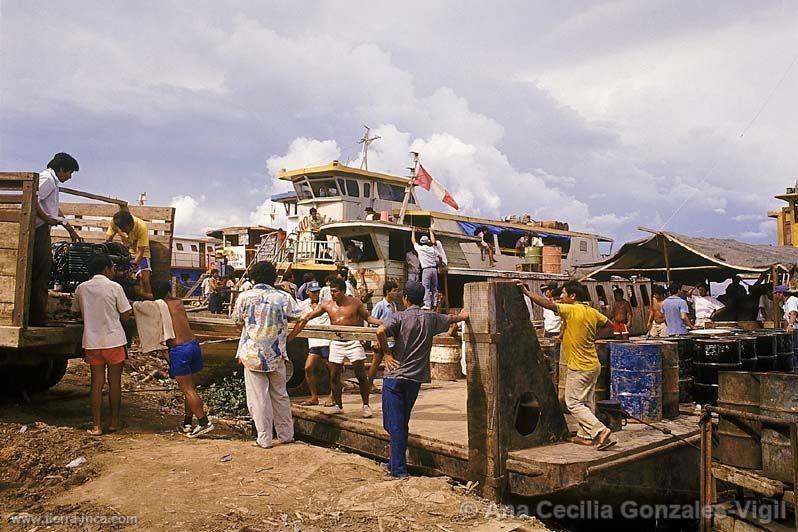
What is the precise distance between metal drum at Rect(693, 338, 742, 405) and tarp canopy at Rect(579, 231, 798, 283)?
601cm

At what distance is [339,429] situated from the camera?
642cm

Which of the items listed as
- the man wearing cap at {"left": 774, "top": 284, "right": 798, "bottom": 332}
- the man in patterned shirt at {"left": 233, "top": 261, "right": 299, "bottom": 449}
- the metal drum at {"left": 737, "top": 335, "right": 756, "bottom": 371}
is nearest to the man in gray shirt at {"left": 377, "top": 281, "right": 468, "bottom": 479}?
the man in patterned shirt at {"left": 233, "top": 261, "right": 299, "bottom": 449}

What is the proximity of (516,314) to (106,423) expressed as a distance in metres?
4.55

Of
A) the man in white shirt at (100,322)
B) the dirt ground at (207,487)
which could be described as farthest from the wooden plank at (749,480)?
the man in white shirt at (100,322)

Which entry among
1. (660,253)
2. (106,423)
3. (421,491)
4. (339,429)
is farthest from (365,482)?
(660,253)

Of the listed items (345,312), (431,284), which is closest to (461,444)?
(345,312)

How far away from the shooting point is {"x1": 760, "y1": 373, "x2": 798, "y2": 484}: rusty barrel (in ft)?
13.6

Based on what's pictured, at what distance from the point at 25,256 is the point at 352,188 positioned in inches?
646

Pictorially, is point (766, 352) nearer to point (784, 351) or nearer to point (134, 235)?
point (784, 351)

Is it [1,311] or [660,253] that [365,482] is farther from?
[660,253]

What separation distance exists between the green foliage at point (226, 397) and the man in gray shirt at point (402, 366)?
160 inches

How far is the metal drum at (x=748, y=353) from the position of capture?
22.3 feet

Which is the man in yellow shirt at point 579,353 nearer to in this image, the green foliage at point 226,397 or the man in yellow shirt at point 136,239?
the man in yellow shirt at point 136,239

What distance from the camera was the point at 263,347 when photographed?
19.0 ft
